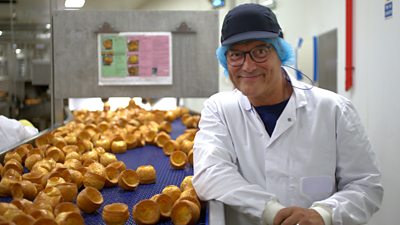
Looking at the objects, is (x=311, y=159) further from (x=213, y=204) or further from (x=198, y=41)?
(x=198, y=41)

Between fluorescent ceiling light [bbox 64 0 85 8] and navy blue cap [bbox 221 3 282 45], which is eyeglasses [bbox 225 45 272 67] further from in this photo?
fluorescent ceiling light [bbox 64 0 85 8]

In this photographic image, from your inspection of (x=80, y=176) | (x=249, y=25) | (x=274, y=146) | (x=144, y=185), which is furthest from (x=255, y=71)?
(x=80, y=176)

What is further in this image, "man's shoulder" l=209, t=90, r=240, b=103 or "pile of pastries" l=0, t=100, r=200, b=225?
"man's shoulder" l=209, t=90, r=240, b=103

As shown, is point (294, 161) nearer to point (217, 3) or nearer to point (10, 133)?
point (10, 133)

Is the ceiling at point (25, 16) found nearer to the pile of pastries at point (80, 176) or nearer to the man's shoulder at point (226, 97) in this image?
the pile of pastries at point (80, 176)

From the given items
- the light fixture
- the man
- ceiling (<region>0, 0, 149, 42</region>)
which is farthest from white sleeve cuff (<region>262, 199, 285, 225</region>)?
ceiling (<region>0, 0, 149, 42</region>)

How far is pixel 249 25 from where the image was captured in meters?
1.17

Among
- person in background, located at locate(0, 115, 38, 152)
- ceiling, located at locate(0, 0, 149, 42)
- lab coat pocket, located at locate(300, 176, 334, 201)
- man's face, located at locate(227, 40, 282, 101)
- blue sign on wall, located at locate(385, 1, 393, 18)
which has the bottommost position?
lab coat pocket, located at locate(300, 176, 334, 201)

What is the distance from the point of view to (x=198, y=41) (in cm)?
231

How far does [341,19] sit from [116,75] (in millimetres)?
1525

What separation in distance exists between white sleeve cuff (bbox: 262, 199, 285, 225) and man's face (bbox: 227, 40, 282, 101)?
34 cm

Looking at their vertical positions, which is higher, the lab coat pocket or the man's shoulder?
the man's shoulder

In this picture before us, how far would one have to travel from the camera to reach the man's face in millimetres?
1200

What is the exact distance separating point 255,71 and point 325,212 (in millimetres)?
455
